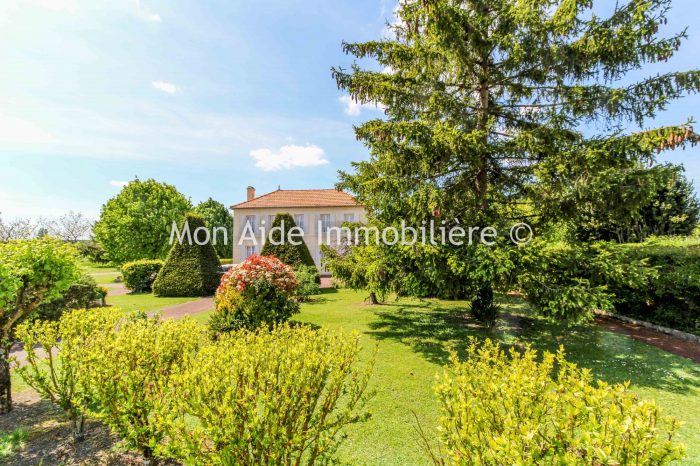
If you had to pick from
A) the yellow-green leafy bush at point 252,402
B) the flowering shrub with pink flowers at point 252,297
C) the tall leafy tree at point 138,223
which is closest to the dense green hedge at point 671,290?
the yellow-green leafy bush at point 252,402

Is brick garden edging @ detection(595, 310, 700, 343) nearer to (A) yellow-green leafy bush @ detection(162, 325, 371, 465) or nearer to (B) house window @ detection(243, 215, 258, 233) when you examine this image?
(A) yellow-green leafy bush @ detection(162, 325, 371, 465)

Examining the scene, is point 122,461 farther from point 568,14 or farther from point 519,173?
point 568,14

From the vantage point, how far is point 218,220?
46.7m

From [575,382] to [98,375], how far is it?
430 centimetres

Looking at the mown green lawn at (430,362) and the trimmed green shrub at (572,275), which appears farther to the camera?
A: the trimmed green shrub at (572,275)

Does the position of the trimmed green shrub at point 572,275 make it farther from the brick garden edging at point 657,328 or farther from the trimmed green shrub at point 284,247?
the trimmed green shrub at point 284,247

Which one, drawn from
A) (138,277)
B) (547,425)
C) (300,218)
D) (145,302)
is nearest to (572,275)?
(547,425)

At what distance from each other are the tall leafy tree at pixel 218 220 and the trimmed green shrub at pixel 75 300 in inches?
1259

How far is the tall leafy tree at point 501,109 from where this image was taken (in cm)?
683

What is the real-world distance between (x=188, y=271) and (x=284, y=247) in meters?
5.34

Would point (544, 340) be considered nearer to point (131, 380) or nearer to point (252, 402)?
point (252, 402)

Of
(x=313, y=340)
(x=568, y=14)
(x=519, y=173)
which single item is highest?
(x=568, y=14)

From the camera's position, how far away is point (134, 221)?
2722cm

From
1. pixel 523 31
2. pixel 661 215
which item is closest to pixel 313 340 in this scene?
pixel 523 31
